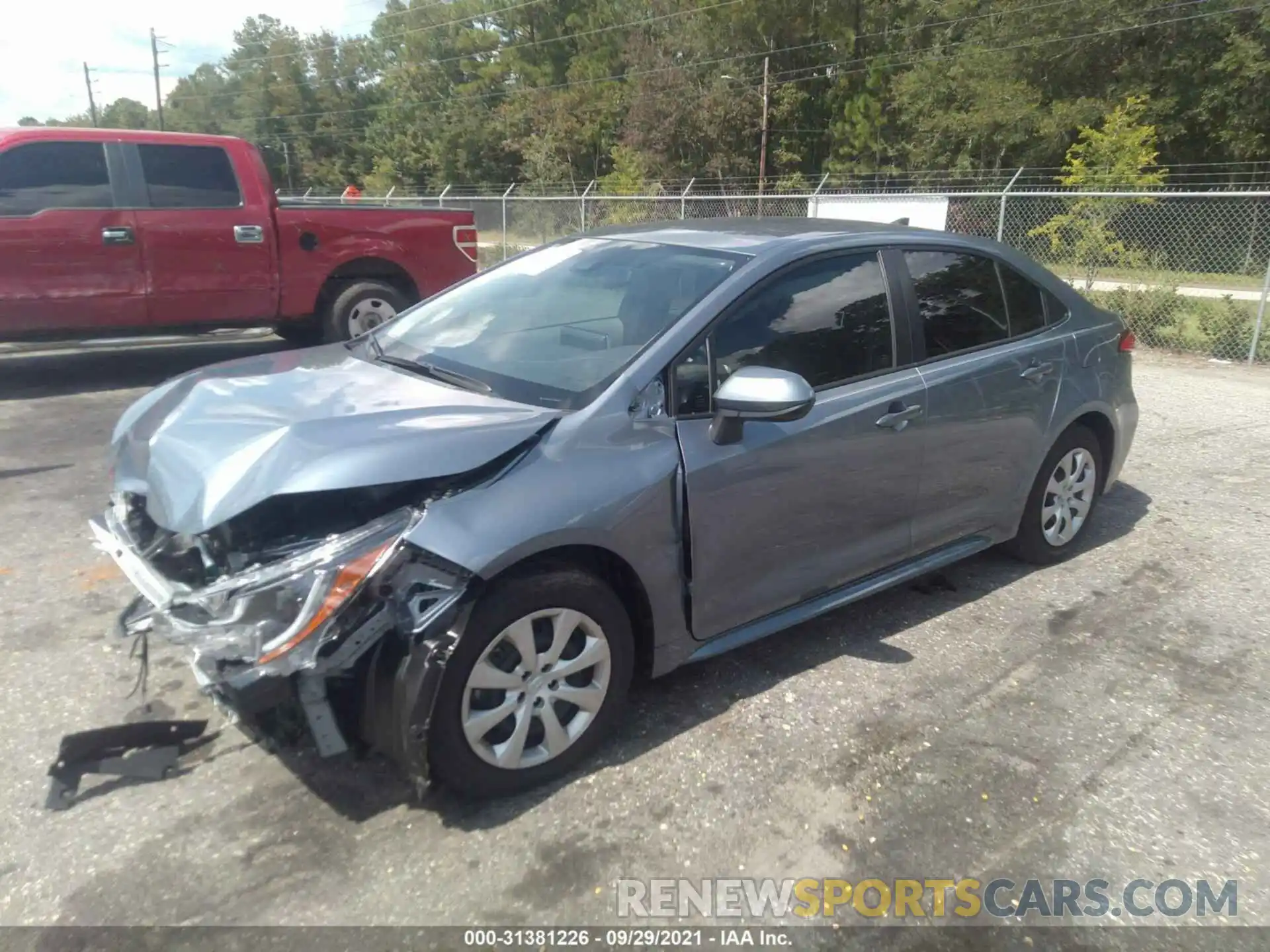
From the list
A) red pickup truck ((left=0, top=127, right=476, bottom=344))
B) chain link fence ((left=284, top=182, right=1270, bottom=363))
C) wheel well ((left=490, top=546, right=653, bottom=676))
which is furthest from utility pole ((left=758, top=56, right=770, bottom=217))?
wheel well ((left=490, top=546, right=653, bottom=676))

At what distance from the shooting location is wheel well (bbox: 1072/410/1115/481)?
4.63 m

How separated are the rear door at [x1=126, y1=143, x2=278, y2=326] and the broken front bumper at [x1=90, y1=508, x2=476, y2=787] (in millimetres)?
6166

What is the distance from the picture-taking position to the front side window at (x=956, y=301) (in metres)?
3.89

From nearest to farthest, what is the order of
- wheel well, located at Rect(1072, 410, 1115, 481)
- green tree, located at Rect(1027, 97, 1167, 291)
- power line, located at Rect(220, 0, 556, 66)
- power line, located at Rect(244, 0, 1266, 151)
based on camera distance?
wheel well, located at Rect(1072, 410, 1115, 481), green tree, located at Rect(1027, 97, 1167, 291), power line, located at Rect(244, 0, 1266, 151), power line, located at Rect(220, 0, 556, 66)

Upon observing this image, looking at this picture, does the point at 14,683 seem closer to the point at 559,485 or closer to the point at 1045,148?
the point at 559,485

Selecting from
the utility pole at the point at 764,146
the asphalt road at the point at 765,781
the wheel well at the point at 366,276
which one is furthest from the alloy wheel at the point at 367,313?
the utility pole at the point at 764,146

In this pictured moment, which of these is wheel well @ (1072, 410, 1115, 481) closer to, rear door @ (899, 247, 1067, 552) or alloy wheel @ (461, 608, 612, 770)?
rear door @ (899, 247, 1067, 552)

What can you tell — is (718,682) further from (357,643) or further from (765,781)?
(357,643)

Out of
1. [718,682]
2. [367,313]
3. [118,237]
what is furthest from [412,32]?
[718,682]

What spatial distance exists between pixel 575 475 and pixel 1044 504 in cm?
278

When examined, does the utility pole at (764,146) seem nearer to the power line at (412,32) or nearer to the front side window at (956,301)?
the power line at (412,32)

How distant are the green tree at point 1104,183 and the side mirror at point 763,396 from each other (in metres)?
11.3

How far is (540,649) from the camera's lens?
2740 mm

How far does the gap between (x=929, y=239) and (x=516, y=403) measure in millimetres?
2113
